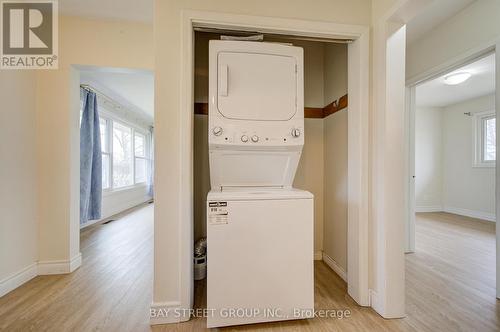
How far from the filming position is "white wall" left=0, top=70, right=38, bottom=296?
1.58 metres

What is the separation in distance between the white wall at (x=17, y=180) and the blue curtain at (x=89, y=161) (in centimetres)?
91

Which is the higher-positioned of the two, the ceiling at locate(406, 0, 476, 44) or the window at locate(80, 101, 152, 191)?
the ceiling at locate(406, 0, 476, 44)

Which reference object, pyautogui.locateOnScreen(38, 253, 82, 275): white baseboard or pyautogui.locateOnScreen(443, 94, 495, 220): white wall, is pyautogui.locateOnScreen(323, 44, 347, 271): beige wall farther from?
pyautogui.locateOnScreen(443, 94, 495, 220): white wall

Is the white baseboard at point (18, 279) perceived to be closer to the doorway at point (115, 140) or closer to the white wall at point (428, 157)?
the doorway at point (115, 140)

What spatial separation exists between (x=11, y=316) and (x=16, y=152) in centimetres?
119

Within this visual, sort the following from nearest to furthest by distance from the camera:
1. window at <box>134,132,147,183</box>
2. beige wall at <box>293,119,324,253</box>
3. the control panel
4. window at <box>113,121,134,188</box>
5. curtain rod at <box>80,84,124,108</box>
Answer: the control panel
beige wall at <box>293,119,324,253</box>
curtain rod at <box>80,84,124,108</box>
window at <box>113,121,134,188</box>
window at <box>134,132,147,183</box>

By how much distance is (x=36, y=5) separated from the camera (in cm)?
172

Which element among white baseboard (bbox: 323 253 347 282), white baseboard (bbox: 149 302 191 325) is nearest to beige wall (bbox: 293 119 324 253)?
white baseboard (bbox: 323 253 347 282)

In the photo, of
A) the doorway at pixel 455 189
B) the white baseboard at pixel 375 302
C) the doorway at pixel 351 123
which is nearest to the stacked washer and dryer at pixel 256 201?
the doorway at pixel 351 123

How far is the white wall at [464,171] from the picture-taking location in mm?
3863

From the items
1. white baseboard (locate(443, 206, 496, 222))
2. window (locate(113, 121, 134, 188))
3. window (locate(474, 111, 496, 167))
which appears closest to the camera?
white baseboard (locate(443, 206, 496, 222))

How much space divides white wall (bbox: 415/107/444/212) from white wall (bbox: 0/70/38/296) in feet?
20.4

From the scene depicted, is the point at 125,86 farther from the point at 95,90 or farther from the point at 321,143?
the point at 321,143

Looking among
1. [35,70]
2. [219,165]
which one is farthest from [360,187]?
[35,70]
